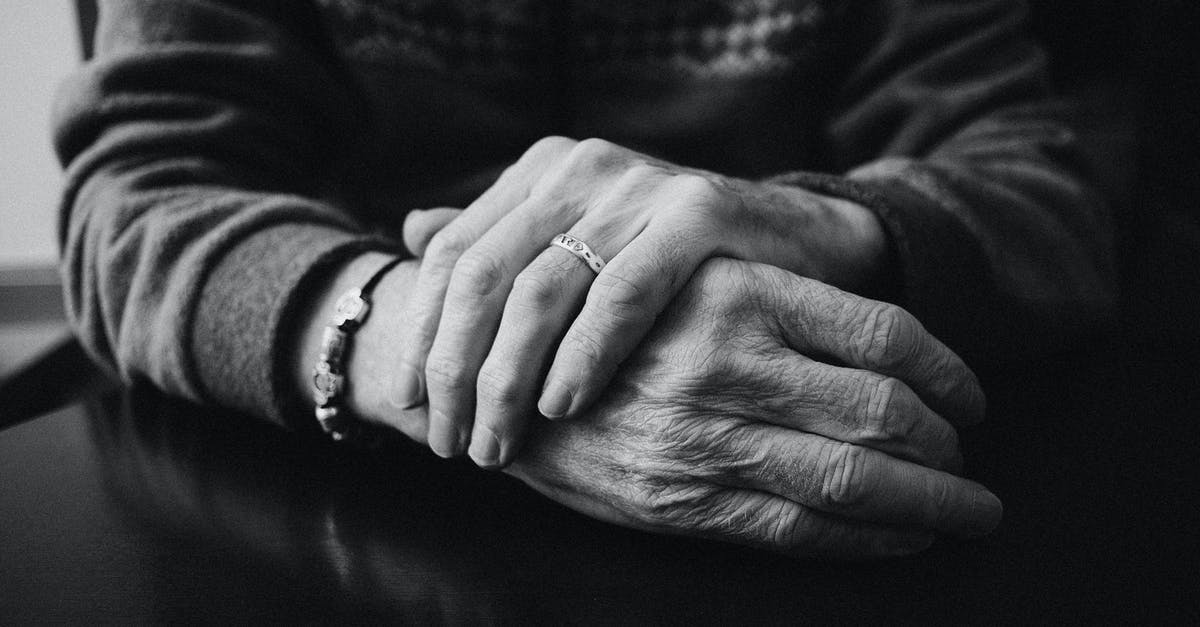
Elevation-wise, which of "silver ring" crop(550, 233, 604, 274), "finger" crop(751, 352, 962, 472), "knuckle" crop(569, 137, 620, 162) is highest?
"knuckle" crop(569, 137, 620, 162)

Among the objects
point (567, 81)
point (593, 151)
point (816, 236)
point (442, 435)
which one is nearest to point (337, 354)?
point (442, 435)

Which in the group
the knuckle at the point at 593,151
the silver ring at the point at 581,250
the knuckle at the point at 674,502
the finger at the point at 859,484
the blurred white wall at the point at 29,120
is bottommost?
the blurred white wall at the point at 29,120

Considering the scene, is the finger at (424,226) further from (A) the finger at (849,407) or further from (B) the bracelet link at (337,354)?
(A) the finger at (849,407)

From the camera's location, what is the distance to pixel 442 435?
47cm

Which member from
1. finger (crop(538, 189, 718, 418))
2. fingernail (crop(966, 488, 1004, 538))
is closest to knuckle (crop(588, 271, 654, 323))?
finger (crop(538, 189, 718, 418))

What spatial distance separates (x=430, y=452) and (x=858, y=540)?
1.00ft

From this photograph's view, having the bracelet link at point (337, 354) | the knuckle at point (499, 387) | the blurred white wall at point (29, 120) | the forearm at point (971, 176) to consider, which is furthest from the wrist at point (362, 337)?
the blurred white wall at point (29, 120)

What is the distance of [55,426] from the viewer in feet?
2.10

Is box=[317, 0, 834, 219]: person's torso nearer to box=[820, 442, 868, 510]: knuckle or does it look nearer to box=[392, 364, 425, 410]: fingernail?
box=[392, 364, 425, 410]: fingernail

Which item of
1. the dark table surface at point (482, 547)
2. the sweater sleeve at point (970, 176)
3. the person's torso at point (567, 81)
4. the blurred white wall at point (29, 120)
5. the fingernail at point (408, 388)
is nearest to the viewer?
the dark table surface at point (482, 547)

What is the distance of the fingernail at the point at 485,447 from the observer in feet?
1.46

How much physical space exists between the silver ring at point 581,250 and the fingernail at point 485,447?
0.37ft

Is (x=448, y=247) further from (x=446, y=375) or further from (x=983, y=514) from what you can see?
(x=983, y=514)

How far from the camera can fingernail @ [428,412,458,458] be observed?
46 centimetres
